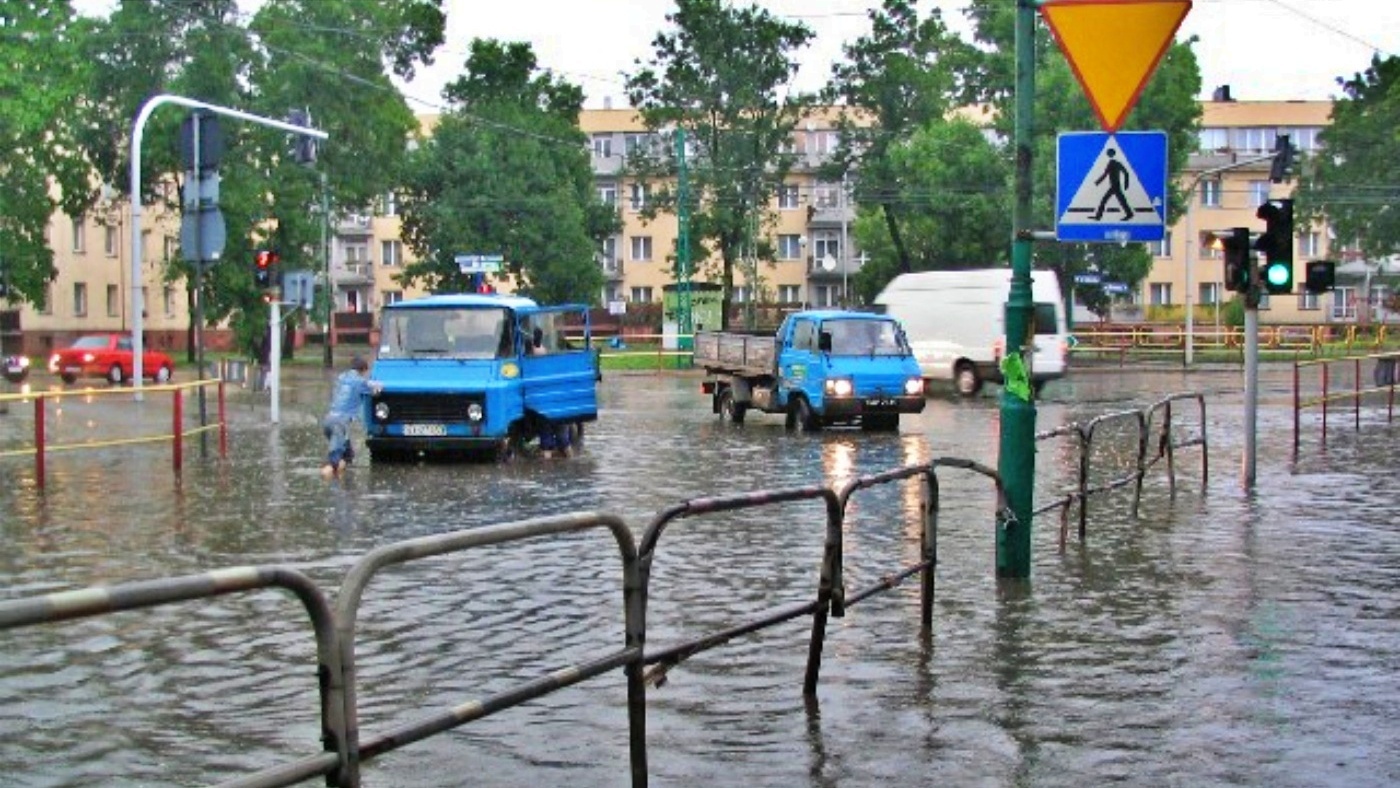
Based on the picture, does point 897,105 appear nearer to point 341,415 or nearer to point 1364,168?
point 1364,168

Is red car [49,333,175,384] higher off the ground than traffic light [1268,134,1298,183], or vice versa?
traffic light [1268,134,1298,183]

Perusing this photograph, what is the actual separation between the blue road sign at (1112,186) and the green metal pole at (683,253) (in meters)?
51.9

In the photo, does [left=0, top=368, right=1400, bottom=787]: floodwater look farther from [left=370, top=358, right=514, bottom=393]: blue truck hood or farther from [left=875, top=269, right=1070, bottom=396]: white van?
[left=875, top=269, right=1070, bottom=396]: white van

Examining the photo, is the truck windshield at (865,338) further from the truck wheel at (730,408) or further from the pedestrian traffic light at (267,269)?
the pedestrian traffic light at (267,269)

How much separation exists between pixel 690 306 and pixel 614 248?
167 ft

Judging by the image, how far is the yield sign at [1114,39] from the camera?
10836mm

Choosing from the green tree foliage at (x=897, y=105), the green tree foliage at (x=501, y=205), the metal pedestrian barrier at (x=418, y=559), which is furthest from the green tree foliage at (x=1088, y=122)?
the metal pedestrian barrier at (x=418, y=559)

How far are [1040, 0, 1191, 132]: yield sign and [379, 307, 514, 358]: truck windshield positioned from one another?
1405 centimetres

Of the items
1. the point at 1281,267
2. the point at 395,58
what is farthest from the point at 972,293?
the point at 395,58

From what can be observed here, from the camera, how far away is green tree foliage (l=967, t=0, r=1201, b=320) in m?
67.4

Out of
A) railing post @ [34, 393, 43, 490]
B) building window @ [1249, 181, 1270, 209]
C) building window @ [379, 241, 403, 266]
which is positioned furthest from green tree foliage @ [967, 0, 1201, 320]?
building window @ [379, 241, 403, 266]

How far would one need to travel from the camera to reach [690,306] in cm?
6494

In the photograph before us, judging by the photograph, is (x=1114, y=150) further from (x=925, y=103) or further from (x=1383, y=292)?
(x=1383, y=292)

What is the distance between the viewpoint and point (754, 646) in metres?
9.80
